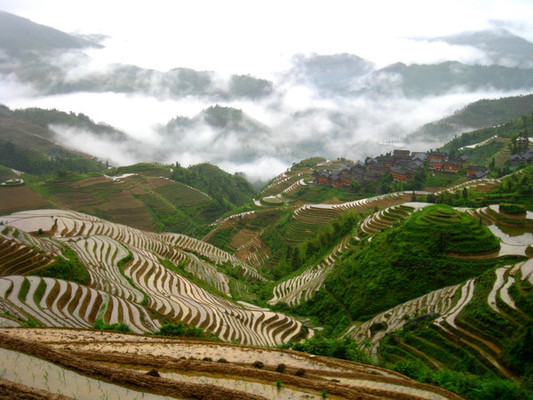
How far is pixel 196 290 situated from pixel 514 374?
82.6 feet

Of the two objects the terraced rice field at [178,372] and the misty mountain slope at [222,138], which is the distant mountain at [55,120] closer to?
the misty mountain slope at [222,138]

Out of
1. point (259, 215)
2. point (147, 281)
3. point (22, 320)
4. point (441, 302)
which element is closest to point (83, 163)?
point (259, 215)

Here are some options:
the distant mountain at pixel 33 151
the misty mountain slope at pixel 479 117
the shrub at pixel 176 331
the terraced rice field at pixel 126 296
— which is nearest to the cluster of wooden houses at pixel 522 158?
the terraced rice field at pixel 126 296

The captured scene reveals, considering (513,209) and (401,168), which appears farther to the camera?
(401,168)

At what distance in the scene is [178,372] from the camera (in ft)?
33.6

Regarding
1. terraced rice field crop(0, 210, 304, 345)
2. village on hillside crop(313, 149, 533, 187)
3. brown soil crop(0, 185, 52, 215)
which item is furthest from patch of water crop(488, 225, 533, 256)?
brown soil crop(0, 185, 52, 215)

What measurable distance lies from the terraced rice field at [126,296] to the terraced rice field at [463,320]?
7.63m

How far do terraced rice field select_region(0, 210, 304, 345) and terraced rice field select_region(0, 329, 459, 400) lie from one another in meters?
5.55

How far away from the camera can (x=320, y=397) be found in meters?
9.60

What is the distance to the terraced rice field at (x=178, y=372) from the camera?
8.25 m

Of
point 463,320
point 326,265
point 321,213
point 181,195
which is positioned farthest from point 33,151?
point 463,320

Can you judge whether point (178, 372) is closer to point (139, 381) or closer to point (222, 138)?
point (139, 381)

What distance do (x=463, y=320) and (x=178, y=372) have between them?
1486 centimetres

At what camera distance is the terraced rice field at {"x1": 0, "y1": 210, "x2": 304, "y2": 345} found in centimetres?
2033
